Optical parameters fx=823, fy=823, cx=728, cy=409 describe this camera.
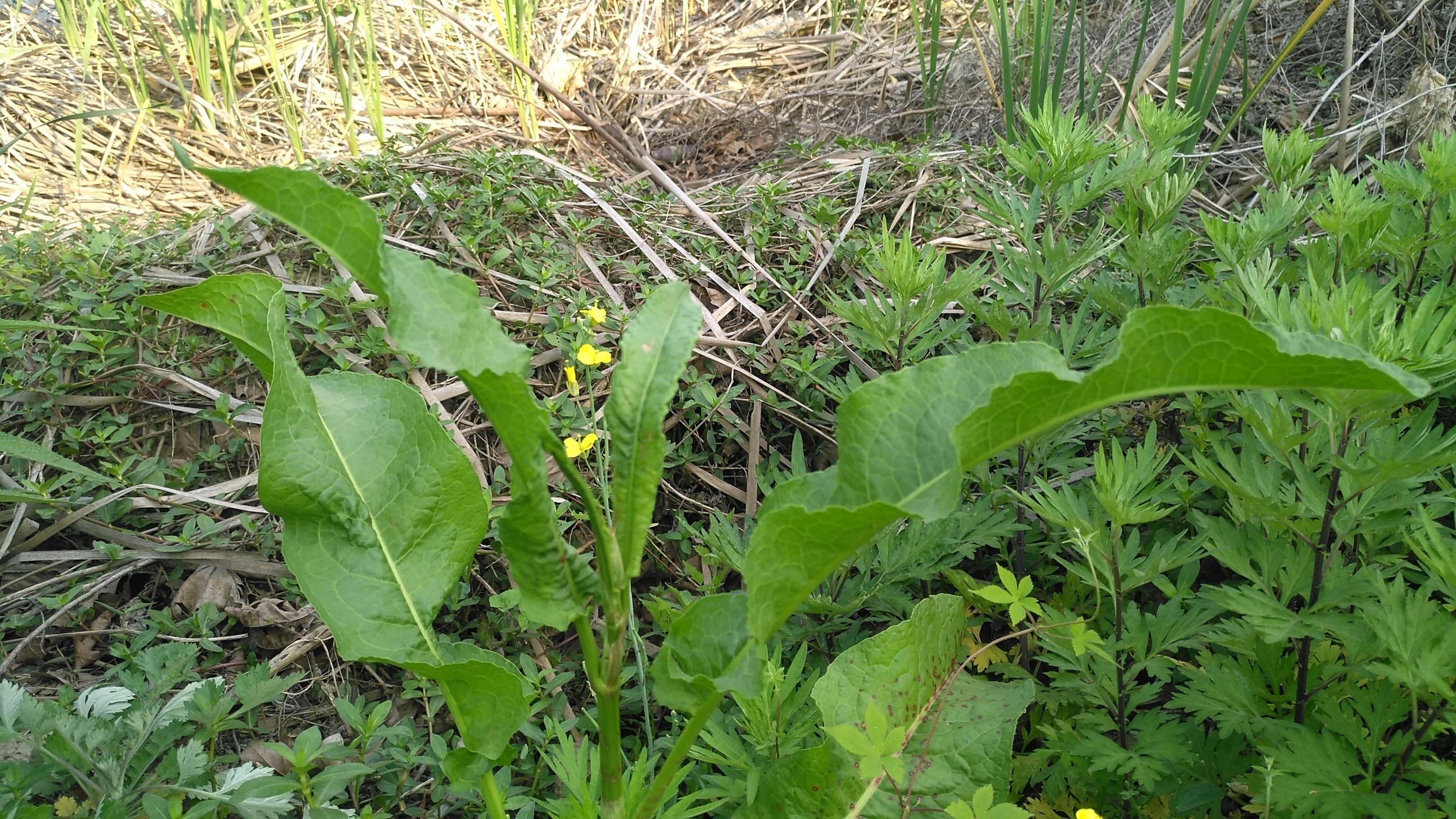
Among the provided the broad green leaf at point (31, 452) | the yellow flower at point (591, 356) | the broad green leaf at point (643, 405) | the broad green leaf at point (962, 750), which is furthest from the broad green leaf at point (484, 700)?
the broad green leaf at point (31, 452)

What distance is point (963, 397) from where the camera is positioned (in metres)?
0.95

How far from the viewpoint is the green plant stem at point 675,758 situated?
94 centimetres

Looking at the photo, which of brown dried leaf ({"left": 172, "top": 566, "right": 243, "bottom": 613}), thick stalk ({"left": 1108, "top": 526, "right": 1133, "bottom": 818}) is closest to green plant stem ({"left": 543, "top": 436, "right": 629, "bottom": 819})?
thick stalk ({"left": 1108, "top": 526, "right": 1133, "bottom": 818})

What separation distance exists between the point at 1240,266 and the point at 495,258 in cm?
A: 192

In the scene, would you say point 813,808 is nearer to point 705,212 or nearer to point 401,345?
point 401,345

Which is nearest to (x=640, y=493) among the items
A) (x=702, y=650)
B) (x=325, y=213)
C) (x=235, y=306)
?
(x=702, y=650)

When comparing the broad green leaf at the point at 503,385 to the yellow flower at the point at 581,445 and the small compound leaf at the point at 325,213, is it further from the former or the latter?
the yellow flower at the point at 581,445

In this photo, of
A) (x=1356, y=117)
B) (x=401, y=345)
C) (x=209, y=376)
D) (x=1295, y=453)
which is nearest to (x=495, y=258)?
(x=209, y=376)

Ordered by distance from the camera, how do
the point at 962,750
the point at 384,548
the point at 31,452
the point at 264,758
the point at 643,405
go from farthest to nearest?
the point at 31,452
the point at 264,758
the point at 962,750
the point at 384,548
the point at 643,405

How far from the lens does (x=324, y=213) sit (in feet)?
2.70

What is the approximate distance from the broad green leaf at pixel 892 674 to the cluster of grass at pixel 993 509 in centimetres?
11

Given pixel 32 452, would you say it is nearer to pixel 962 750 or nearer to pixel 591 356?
pixel 591 356

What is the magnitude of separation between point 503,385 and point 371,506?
499 millimetres

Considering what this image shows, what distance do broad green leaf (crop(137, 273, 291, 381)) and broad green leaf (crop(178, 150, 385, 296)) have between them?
241 mm
